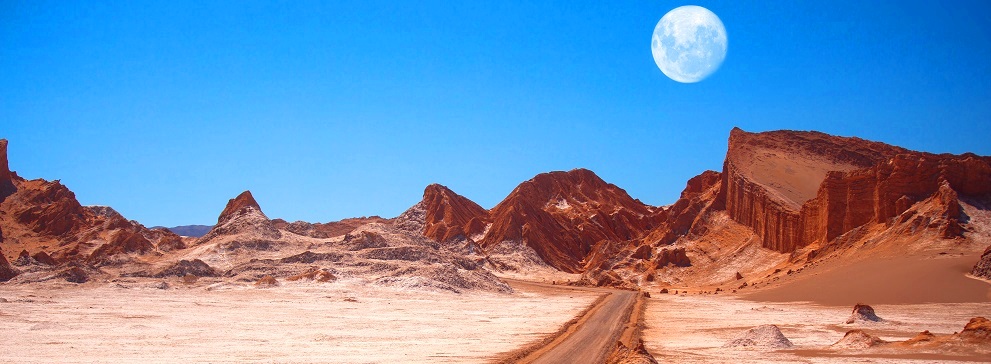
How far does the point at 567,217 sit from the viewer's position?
133875 millimetres

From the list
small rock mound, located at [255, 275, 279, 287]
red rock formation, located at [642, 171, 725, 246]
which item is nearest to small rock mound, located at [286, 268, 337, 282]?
small rock mound, located at [255, 275, 279, 287]

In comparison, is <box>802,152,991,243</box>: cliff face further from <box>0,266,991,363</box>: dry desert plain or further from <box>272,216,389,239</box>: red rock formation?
<box>272,216,389,239</box>: red rock formation

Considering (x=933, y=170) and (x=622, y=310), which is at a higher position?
(x=933, y=170)

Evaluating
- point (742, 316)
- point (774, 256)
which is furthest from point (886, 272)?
point (774, 256)

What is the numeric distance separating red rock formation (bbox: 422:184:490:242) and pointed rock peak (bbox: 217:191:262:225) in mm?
32197

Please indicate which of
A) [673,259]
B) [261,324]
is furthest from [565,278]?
[261,324]

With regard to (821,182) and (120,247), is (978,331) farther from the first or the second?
(120,247)

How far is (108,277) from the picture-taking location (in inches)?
2648

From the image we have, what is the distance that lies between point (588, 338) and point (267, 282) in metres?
43.9

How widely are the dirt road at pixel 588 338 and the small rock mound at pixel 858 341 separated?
8199mm

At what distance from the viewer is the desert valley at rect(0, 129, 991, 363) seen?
28.4 meters

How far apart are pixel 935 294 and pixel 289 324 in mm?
39705

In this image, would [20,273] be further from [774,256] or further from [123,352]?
[774,256]

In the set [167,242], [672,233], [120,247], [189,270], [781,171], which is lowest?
[189,270]
